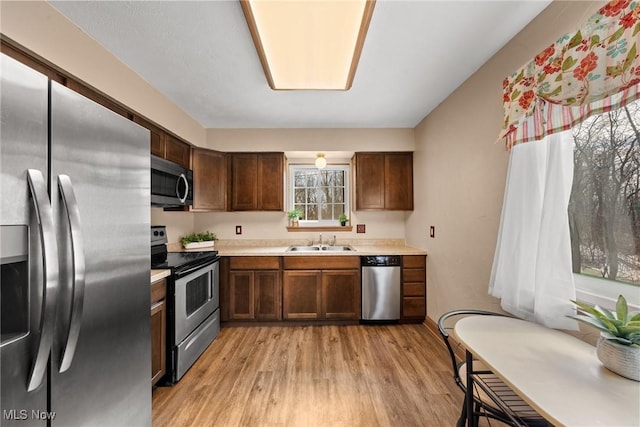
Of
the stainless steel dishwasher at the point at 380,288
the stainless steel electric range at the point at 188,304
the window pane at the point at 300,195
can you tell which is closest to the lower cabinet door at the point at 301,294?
the stainless steel dishwasher at the point at 380,288

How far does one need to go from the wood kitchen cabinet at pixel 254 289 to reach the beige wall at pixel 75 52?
5.53 feet

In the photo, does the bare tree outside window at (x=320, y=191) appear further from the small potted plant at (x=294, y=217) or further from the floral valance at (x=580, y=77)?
the floral valance at (x=580, y=77)

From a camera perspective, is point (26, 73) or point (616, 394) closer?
point (26, 73)

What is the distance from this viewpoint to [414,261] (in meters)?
3.08

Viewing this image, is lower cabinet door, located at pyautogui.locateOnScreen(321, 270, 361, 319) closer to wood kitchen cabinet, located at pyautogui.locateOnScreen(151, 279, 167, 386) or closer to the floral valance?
wood kitchen cabinet, located at pyautogui.locateOnScreen(151, 279, 167, 386)

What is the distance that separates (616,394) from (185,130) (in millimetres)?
3468

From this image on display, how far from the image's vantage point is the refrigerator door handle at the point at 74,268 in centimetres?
75

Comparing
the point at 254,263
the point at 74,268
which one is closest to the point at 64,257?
the point at 74,268

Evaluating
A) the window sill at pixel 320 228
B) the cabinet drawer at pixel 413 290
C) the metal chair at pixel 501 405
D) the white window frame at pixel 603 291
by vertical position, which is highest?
the window sill at pixel 320 228

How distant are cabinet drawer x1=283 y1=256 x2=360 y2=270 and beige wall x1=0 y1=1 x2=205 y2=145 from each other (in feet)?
6.25

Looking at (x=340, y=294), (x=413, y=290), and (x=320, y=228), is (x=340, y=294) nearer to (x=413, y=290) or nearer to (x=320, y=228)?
(x=413, y=290)

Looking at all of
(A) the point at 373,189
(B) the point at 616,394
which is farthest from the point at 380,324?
(B) the point at 616,394

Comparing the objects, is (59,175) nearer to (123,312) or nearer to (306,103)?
(123,312)

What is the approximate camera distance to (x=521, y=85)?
1487 mm
